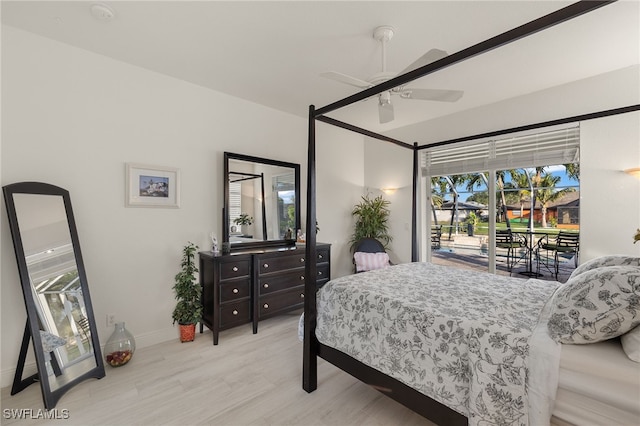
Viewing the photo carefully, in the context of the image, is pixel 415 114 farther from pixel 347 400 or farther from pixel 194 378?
pixel 194 378

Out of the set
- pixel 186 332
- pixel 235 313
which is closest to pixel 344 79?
pixel 235 313

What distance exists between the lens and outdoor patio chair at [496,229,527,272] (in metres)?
3.98

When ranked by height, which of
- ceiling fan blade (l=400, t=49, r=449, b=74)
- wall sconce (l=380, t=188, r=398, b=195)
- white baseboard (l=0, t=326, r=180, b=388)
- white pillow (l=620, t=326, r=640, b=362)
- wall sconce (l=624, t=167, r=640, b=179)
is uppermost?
ceiling fan blade (l=400, t=49, r=449, b=74)

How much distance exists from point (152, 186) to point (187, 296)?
1222mm

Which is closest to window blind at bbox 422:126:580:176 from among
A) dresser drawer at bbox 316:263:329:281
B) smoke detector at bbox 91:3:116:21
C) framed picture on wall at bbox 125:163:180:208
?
dresser drawer at bbox 316:263:329:281

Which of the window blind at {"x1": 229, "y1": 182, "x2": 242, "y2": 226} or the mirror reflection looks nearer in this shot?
the mirror reflection

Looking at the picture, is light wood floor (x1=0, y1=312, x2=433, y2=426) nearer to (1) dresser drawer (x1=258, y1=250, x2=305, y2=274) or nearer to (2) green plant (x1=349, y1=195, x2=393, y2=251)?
(1) dresser drawer (x1=258, y1=250, x2=305, y2=274)

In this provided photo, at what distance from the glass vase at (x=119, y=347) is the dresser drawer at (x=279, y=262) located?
135 centimetres

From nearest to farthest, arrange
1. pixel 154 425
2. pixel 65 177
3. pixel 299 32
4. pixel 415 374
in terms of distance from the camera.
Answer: pixel 415 374 < pixel 154 425 < pixel 299 32 < pixel 65 177

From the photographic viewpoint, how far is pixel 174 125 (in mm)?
3107

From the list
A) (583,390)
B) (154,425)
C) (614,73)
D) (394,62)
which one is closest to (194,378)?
(154,425)

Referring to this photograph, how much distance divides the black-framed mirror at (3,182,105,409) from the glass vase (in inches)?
5.7

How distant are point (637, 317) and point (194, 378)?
2.77 m

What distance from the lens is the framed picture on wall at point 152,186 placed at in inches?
112
